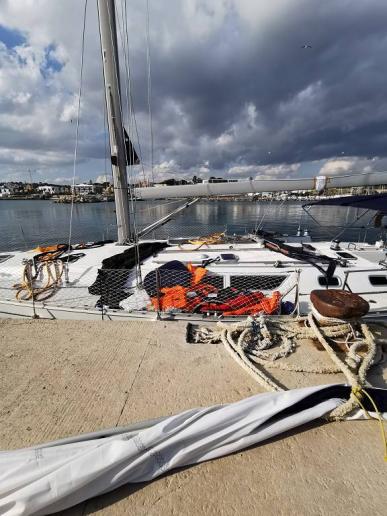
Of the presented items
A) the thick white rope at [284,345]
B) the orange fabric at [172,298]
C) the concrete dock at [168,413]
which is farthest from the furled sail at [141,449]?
the orange fabric at [172,298]

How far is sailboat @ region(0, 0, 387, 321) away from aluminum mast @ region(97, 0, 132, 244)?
3 cm

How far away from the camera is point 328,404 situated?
2.09m

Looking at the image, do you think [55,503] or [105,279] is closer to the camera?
[55,503]

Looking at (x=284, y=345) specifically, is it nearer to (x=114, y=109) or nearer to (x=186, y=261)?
(x=186, y=261)

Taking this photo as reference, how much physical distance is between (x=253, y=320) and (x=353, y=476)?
6.03 feet

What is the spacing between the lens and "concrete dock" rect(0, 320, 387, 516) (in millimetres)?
1583

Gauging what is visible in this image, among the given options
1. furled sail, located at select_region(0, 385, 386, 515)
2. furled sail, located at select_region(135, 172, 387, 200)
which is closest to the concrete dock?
furled sail, located at select_region(0, 385, 386, 515)

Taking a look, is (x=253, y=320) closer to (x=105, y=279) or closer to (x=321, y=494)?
(x=321, y=494)

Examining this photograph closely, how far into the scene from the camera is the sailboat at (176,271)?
206 inches

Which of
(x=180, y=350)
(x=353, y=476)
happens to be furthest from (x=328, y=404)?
(x=180, y=350)

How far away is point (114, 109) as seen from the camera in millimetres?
8062

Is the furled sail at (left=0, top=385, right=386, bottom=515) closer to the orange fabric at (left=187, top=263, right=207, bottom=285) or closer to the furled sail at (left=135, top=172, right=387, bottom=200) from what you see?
the orange fabric at (left=187, top=263, right=207, bottom=285)

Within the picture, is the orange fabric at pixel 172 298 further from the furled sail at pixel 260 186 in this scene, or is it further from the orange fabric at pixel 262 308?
the furled sail at pixel 260 186

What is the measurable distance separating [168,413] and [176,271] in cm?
324
